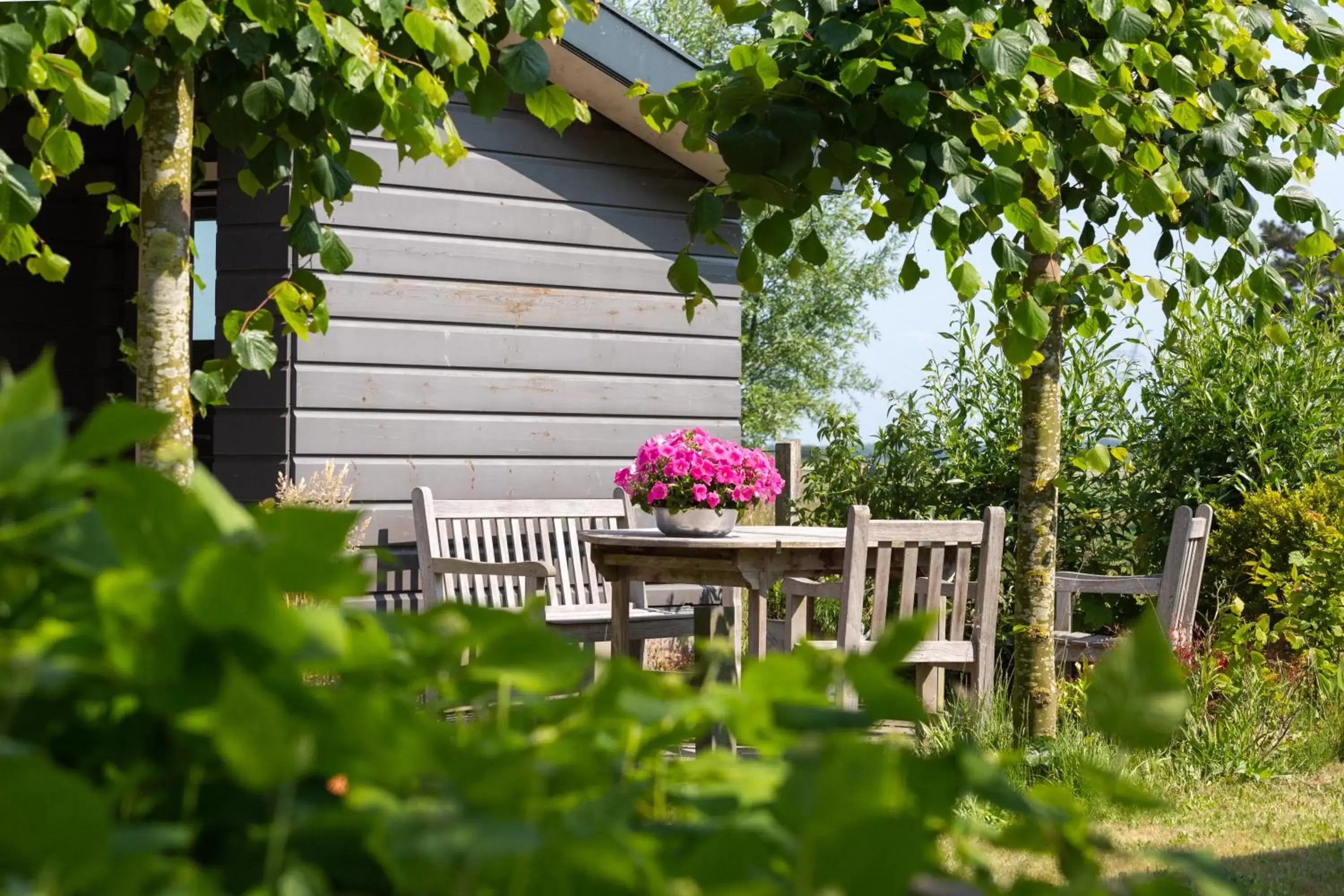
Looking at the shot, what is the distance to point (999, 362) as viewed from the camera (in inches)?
289

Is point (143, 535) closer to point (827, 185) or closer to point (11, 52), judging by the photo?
point (11, 52)

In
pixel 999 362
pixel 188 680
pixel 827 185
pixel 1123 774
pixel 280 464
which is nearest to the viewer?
pixel 188 680

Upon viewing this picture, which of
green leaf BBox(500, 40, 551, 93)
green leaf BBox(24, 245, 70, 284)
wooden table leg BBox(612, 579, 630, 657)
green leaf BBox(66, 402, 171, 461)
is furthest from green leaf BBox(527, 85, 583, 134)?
wooden table leg BBox(612, 579, 630, 657)

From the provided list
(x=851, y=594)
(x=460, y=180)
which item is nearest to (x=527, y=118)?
(x=460, y=180)

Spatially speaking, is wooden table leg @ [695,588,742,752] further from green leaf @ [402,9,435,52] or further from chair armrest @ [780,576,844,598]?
chair armrest @ [780,576,844,598]

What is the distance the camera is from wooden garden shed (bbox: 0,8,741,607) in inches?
233

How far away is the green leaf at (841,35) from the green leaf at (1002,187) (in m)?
0.47

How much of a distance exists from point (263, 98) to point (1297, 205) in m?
2.82

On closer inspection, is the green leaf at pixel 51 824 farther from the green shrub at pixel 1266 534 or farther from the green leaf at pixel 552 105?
the green shrub at pixel 1266 534

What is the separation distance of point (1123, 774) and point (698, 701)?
402cm

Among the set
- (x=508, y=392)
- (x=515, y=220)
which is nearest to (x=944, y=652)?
(x=508, y=392)

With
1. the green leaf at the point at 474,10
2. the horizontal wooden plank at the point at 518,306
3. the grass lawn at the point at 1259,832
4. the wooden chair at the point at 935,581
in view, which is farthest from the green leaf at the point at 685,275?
the horizontal wooden plank at the point at 518,306

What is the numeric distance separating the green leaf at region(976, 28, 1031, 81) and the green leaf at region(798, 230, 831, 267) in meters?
0.60

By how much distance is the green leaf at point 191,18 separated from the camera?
233cm
